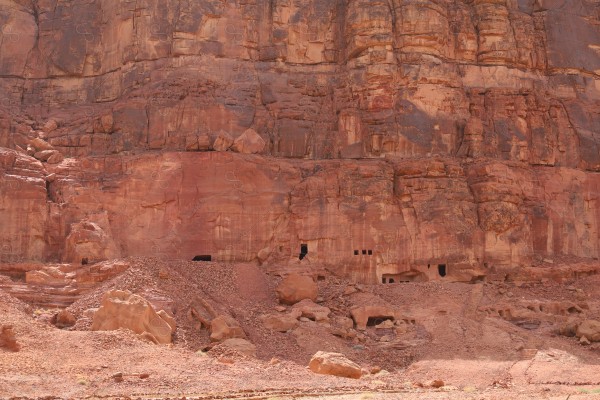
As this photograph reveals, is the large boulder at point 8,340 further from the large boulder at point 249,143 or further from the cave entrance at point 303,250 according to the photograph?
the large boulder at point 249,143

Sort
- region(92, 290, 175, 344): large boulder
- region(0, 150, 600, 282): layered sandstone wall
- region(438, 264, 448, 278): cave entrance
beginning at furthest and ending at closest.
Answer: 1. region(438, 264, 448, 278): cave entrance
2. region(0, 150, 600, 282): layered sandstone wall
3. region(92, 290, 175, 344): large boulder

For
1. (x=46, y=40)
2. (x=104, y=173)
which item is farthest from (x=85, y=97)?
(x=104, y=173)

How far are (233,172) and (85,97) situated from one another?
12696 mm

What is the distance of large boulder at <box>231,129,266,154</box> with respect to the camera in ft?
174

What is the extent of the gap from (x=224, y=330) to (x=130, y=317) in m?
3.97

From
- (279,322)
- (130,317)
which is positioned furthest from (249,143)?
(130,317)

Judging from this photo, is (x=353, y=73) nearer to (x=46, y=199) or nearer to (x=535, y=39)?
(x=535, y=39)

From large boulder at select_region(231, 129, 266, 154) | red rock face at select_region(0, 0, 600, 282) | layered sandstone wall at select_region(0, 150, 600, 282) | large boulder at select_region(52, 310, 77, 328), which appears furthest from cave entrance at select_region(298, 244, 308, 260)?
large boulder at select_region(52, 310, 77, 328)

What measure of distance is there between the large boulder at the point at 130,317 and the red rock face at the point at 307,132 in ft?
25.3

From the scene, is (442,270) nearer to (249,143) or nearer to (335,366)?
(249,143)

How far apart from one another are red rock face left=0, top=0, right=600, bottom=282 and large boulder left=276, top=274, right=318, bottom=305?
327 cm

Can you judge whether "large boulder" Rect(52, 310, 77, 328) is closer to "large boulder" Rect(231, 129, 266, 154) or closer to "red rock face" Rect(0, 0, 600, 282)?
"red rock face" Rect(0, 0, 600, 282)

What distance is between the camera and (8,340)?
37.2 m

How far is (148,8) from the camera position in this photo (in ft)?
191
